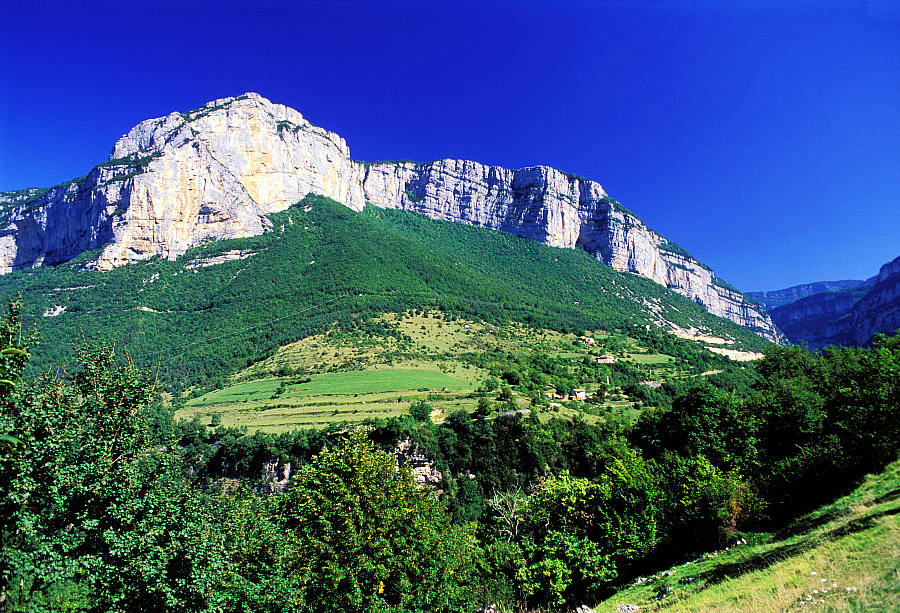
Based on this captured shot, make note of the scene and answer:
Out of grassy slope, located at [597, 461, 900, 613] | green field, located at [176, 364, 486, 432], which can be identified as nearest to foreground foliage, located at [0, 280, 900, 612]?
grassy slope, located at [597, 461, 900, 613]

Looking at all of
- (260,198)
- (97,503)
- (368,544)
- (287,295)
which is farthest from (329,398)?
(260,198)

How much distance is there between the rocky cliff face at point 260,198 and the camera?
114000 mm

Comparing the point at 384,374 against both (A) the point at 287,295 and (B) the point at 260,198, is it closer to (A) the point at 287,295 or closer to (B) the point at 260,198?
(A) the point at 287,295

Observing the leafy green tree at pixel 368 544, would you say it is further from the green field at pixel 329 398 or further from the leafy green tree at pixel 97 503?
the green field at pixel 329 398

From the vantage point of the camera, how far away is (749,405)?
32.6m

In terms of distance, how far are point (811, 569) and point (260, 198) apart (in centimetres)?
14760

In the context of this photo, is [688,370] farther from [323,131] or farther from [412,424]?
[323,131]

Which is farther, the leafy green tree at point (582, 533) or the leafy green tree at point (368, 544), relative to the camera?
the leafy green tree at point (582, 533)

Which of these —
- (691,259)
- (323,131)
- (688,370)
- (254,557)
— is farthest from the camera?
(691,259)

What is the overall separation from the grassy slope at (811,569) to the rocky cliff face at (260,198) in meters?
127

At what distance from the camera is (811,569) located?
1050cm

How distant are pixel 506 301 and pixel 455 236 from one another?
67.4 meters

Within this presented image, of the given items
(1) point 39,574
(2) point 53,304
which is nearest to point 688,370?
(1) point 39,574

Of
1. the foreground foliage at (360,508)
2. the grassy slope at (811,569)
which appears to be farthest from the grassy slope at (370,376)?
the grassy slope at (811,569)
